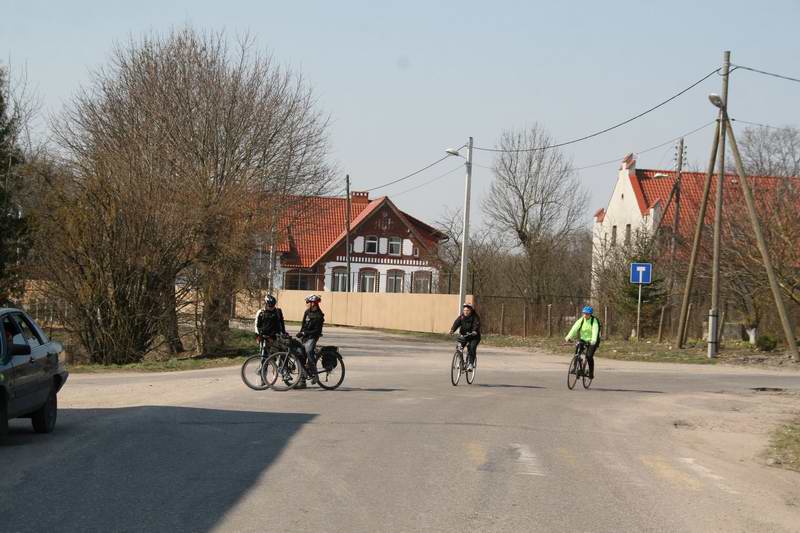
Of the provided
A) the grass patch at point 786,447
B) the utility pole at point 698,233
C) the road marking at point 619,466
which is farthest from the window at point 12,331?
the utility pole at point 698,233

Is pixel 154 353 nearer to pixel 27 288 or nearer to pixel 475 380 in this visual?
pixel 27 288

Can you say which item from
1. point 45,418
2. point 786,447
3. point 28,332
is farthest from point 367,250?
point 45,418

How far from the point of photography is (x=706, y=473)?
35.4 feet

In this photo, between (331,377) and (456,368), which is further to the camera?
(456,368)

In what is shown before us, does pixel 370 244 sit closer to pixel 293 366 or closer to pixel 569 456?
pixel 293 366

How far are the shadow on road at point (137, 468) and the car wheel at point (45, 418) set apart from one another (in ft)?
0.45

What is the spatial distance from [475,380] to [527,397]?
409 cm

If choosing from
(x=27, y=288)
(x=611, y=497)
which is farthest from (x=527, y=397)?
(x=27, y=288)

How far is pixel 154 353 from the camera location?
98.1 ft

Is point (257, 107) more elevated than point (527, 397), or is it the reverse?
point (257, 107)

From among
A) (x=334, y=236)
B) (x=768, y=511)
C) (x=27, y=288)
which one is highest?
(x=334, y=236)

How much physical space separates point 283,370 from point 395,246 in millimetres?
63834

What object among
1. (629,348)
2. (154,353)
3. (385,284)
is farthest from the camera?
(385,284)

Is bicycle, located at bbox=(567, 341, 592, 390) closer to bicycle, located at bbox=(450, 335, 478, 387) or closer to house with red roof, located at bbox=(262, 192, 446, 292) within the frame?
bicycle, located at bbox=(450, 335, 478, 387)
